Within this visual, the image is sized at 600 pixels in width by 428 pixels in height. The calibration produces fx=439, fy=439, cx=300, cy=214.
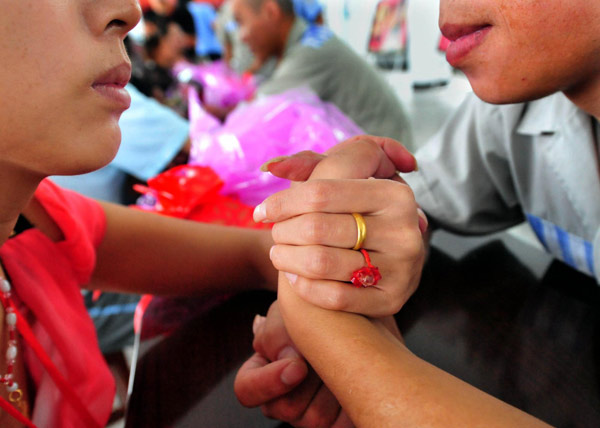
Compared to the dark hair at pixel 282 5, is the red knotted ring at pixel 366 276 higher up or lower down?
lower down

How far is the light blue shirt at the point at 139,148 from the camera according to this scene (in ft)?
5.13

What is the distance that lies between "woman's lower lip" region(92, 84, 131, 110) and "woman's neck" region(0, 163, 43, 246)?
12cm

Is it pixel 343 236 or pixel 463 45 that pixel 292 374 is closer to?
pixel 343 236

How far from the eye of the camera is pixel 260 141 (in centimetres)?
114

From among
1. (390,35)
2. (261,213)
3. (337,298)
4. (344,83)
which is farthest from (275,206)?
(390,35)

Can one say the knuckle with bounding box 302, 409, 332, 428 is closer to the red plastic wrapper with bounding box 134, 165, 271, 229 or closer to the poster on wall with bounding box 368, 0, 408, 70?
the red plastic wrapper with bounding box 134, 165, 271, 229

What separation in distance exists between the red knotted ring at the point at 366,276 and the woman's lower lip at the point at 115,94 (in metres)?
0.32

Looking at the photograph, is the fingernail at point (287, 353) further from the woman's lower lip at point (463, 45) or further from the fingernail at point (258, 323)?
the woman's lower lip at point (463, 45)

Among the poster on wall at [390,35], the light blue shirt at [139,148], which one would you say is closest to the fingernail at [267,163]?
the light blue shirt at [139,148]

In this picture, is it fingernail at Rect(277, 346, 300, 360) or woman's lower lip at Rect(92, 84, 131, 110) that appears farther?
fingernail at Rect(277, 346, 300, 360)

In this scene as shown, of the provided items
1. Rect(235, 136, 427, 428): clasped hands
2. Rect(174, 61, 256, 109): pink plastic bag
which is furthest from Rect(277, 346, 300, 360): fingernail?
Rect(174, 61, 256, 109): pink plastic bag

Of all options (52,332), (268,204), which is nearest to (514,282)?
(268,204)

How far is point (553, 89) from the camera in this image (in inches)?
24.5

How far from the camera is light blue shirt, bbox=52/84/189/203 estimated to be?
5.13 ft
